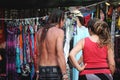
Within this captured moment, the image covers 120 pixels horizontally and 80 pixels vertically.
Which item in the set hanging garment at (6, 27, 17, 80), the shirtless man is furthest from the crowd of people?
hanging garment at (6, 27, 17, 80)

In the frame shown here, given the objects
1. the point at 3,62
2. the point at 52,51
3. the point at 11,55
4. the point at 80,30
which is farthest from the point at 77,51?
the point at 3,62

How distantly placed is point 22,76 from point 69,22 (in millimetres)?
1374

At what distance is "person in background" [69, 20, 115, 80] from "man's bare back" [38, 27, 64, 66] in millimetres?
350

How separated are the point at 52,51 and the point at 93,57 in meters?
0.71

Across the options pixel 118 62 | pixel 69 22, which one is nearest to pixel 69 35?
pixel 69 22

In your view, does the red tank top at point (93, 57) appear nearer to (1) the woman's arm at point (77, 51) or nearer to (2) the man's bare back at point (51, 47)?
(1) the woman's arm at point (77, 51)

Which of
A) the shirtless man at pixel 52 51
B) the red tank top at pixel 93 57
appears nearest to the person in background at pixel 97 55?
the red tank top at pixel 93 57

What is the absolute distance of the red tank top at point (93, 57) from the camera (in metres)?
5.36

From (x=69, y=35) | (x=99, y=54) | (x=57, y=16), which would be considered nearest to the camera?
(x=99, y=54)

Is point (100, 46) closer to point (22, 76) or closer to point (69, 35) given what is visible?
point (69, 35)

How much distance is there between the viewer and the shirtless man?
5711 mm

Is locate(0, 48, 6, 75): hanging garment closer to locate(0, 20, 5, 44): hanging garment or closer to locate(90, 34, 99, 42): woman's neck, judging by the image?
locate(0, 20, 5, 44): hanging garment

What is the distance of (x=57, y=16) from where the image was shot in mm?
5859

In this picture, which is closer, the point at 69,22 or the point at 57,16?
the point at 57,16
